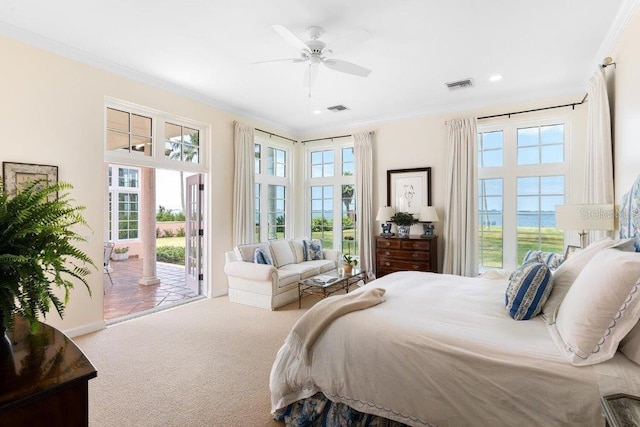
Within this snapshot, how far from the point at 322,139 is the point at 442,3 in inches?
160

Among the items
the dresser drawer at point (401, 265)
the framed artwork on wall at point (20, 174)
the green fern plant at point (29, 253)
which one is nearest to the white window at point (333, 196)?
the dresser drawer at point (401, 265)

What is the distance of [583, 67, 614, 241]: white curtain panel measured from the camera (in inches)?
130

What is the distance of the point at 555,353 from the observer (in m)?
1.53

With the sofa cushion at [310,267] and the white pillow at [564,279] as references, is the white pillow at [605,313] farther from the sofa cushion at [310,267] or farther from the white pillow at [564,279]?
the sofa cushion at [310,267]

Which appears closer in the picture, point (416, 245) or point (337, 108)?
point (416, 245)

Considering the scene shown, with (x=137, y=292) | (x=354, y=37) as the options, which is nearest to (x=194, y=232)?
(x=137, y=292)

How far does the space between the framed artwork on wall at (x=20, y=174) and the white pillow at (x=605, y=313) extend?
406 centimetres

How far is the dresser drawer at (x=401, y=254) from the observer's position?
16.5 ft

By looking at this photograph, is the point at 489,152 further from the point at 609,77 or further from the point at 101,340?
the point at 101,340

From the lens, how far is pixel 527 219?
15.9 ft

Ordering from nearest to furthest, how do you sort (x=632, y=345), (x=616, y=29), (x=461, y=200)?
(x=632, y=345), (x=616, y=29), (x=461, y=200)

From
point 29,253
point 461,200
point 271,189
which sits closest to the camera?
point 29,253

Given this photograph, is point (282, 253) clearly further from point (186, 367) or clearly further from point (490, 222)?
point (490, 222)

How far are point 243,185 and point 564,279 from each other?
4395 mm
